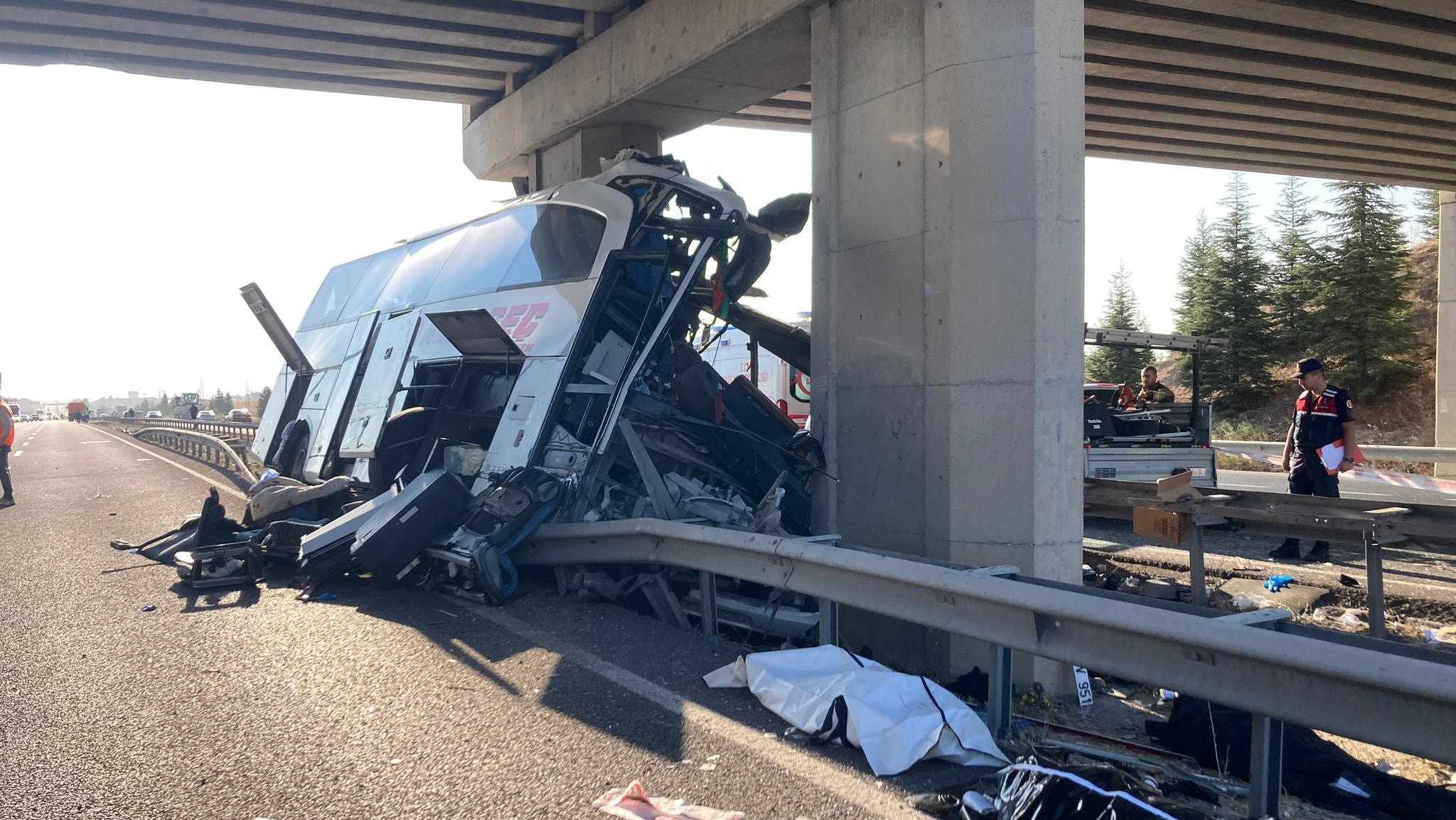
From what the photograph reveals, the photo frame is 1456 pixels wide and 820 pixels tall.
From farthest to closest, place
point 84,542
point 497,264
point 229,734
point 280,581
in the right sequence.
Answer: point 84,542 < point 497,264 < point 280,581 < point 229,734

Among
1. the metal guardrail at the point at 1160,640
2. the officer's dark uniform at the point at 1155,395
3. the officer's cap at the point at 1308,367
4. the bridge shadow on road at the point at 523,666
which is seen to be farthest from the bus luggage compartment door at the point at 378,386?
the officer's dark uniform at the point at 1155,395

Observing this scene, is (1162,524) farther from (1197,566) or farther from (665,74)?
(665,74)

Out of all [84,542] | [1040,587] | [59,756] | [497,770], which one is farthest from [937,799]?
[84,542]

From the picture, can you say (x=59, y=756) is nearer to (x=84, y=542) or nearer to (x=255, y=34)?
(x=84, y=542)

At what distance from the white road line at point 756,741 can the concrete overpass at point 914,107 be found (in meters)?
1.72

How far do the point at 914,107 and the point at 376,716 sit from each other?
4.57 m

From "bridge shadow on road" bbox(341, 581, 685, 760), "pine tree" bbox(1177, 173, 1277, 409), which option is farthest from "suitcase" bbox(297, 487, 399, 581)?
"pine tree" bbox(1177, 173, 1277, 409)

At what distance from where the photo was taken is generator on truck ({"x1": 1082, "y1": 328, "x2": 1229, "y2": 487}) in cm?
1162

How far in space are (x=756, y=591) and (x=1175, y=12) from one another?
8.35 m

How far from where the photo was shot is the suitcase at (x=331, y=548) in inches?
268

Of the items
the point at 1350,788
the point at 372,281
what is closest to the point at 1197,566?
the point at 1350,788

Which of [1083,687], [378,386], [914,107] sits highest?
[914,107]

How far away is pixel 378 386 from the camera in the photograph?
9.43 m

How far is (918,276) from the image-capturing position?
6.04 metres
